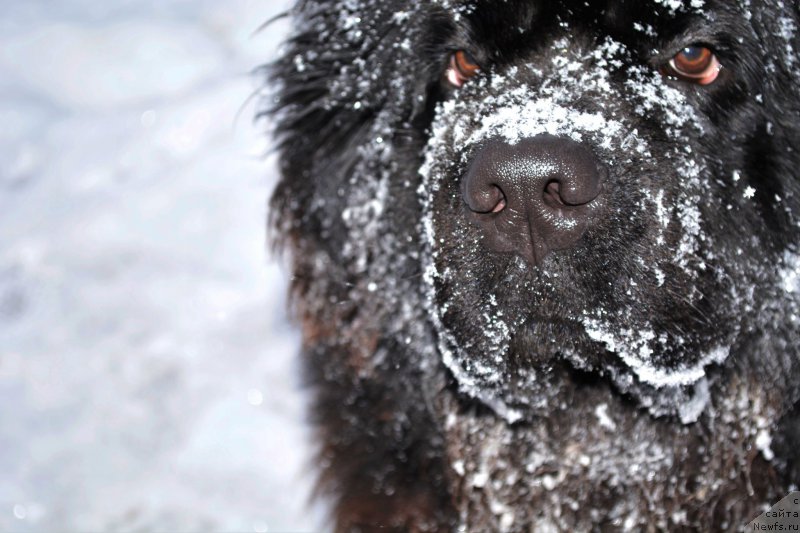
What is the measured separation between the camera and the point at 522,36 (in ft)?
6.86

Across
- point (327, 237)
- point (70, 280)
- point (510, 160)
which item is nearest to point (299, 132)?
point (327, 237)

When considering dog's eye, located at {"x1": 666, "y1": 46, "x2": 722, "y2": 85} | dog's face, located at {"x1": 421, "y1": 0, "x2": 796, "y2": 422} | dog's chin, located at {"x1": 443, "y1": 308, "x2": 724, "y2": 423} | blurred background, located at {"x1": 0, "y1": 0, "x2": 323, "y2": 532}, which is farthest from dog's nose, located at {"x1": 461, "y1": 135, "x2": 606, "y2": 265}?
blurred background, located at {"x1": 0, "y1": 0, "x2": 323, "y2": 532}

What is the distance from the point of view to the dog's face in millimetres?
1805

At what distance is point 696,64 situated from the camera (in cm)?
198

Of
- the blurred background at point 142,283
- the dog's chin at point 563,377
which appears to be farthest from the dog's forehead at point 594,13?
the blurred background at point 142,283

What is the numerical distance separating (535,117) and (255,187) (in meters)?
2.23

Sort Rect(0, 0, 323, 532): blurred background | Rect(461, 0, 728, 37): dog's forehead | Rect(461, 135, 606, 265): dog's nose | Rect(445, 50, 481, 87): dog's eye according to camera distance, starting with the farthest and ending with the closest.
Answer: Rect(0, 0, 323, 532): blurred background, Rect(445, 50, 481, 87): dog's eye, Rect(461, 0, 728, 37): dog's forehead, Rect(461, 135, 606, 265): dog's nose

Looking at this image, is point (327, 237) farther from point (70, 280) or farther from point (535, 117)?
point (70, 280)

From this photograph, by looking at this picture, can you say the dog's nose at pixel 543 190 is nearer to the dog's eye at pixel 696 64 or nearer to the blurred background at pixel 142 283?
the dog's eye at pixel 696 64

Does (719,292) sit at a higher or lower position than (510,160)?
lower

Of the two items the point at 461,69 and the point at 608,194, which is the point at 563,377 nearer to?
the point at 608,194

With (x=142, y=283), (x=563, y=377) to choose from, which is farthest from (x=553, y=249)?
(x=142, y=283)

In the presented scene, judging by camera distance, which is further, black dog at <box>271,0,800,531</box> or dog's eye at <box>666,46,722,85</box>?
dog's eye at <box>666,46,722,85</box>

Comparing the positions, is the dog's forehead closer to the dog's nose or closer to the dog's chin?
the dog's nose
